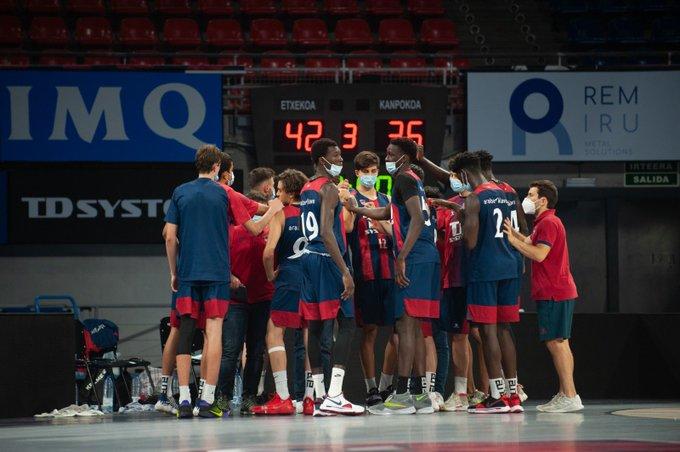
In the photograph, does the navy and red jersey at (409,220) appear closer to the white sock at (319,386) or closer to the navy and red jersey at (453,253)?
the navy and red jersey at (453,253)

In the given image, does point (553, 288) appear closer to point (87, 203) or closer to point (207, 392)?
point (207, 392)

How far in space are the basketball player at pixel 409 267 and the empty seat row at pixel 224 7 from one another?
1170cm

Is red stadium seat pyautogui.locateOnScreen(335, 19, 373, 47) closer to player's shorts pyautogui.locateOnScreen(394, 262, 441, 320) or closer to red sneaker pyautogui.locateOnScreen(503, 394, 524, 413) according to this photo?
player's shorts pyautogui.locateOnScreen(394, 262, 441, 320)

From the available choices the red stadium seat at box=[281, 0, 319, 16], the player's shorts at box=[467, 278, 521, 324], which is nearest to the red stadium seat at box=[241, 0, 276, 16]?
the red stadium seat at box=[281, 0, 319, 16]

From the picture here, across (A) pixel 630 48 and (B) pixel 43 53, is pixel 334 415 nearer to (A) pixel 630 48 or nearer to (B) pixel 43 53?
(B) pixel 43 53

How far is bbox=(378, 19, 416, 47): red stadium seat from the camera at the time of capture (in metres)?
19.8

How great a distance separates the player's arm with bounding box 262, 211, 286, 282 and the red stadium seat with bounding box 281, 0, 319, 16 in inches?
459

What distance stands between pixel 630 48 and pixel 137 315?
1013 centimetres

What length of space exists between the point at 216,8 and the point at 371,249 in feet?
38.5

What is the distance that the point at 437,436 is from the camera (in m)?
6.92

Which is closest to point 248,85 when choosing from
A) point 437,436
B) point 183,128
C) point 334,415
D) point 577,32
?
point 183,128

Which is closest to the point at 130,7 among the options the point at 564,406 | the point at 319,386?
the point at 319,386

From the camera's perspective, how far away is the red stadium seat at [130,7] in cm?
2023

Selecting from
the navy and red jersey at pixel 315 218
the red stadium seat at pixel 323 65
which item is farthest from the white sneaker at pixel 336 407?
the red stadium seat at pixel 323 65
